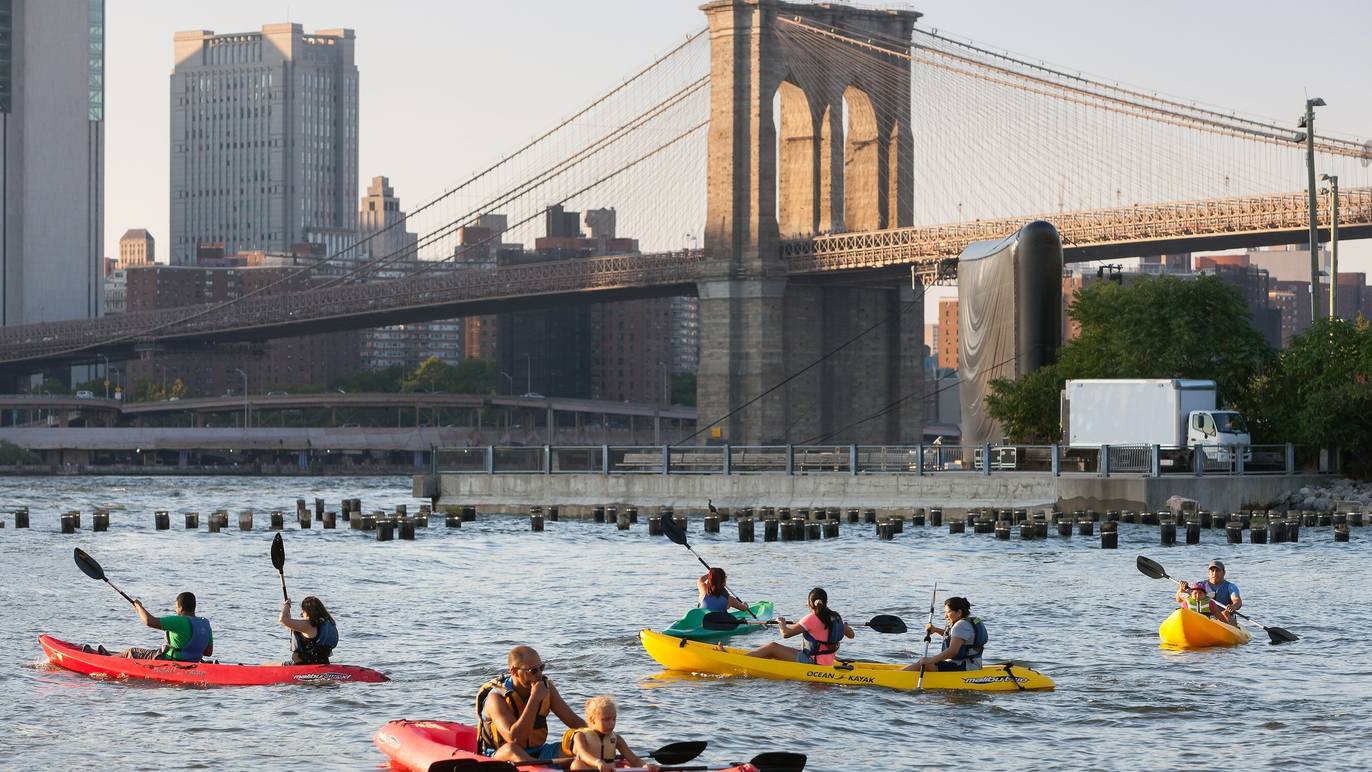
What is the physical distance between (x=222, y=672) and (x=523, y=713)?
27.1ft

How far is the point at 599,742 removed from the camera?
1923cm

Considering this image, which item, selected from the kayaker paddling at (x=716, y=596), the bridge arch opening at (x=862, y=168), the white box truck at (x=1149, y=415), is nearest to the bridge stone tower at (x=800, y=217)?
the bridge arch opening at (x=862, y=168)

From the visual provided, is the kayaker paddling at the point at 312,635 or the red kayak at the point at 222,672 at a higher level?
the kayaker paddling at the point at 312,635

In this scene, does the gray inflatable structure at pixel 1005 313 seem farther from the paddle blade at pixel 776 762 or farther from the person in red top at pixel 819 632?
the paddle blade at pixel 776 762

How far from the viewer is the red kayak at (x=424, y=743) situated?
21.3m

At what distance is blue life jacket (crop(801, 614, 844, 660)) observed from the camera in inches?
1085

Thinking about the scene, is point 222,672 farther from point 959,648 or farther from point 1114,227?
point 1114,227

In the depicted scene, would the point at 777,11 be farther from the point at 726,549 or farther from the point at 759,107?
the point at 726,549

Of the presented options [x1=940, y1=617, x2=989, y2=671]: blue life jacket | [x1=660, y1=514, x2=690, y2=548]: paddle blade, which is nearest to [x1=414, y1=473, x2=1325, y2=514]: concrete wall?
[x1=660, y1=514, x2=690, y2=548]: paddle blade

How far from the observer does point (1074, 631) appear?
3378 centimetres

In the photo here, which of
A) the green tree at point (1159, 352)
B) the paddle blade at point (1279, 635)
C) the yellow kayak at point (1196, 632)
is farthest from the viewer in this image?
the green tree at point (1159, 352)

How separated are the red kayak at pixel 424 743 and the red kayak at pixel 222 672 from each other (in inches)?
183

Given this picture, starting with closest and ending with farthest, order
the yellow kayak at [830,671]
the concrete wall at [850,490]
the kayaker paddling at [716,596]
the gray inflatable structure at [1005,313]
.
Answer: the yellow kayak at [830,671], the kayaker paddling at [716,596], the concrete wall at [850,490], the gray inflatable structure at [1005,313]

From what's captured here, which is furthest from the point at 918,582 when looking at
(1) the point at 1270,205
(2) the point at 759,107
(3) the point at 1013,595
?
(2) the point at 759,107
